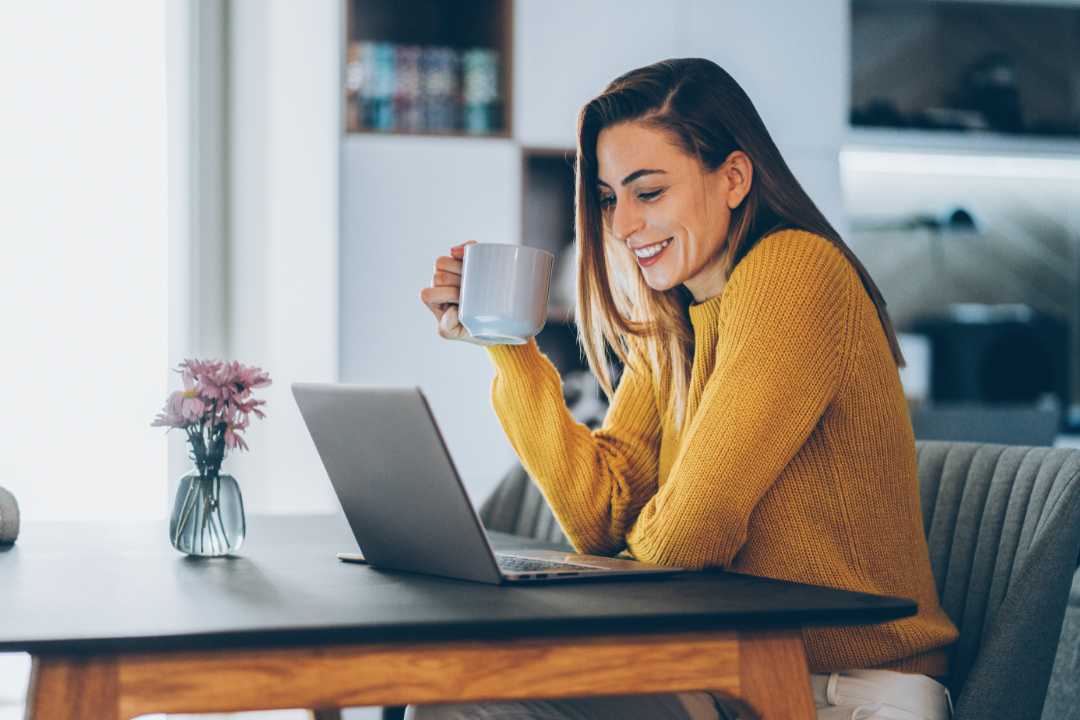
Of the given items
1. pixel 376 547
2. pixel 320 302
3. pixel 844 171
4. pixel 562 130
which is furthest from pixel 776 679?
pixel 844 171

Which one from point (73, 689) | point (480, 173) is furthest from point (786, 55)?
point (73, 689)

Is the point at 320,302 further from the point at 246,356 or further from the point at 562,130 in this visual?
the point at 562,130

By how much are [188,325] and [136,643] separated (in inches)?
94.1

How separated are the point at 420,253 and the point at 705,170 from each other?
5.79 ft

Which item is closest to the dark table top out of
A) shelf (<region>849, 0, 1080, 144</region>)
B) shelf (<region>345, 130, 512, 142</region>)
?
shelf (<region>345, 130, 512, 142</region>)

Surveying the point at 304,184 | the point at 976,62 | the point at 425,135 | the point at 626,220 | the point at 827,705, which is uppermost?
the point at 976,62

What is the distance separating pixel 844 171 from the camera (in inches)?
159

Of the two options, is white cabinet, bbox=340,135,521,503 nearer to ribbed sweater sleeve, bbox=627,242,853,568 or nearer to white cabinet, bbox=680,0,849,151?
white cabinet, bbox=680,0,849,151

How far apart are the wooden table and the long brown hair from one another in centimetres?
51

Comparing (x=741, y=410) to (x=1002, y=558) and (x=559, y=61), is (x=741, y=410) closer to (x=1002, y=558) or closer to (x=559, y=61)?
(x=1002, y=558)

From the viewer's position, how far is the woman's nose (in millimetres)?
1498

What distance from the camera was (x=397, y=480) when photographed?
A: 110 centimetres

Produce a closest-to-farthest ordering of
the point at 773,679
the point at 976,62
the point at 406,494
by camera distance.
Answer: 1. the point at 773,679
2. the point at 406,494
3. the point at 976,62

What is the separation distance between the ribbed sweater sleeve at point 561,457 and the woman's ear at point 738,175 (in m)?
0.31
